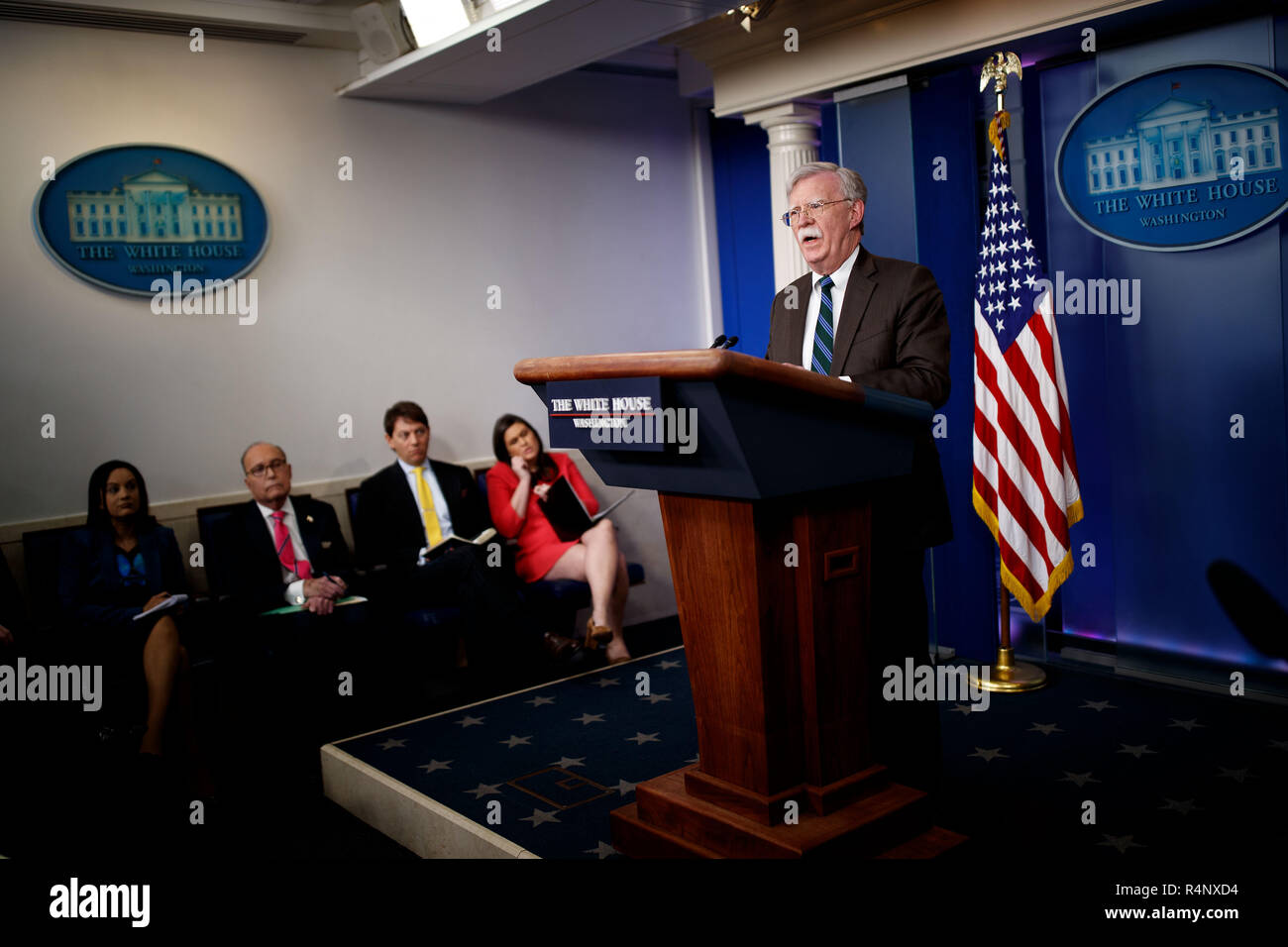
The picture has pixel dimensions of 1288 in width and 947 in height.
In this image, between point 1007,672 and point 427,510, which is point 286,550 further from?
point 1007,672

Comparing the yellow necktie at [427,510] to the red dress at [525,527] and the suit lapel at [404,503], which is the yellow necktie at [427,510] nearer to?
the suit lapel at [404,503]

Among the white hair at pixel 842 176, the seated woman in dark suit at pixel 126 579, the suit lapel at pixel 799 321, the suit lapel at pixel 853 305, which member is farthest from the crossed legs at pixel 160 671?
the white hair at pixel 842 176

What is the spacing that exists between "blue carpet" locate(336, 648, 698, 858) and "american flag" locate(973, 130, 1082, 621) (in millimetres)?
1421

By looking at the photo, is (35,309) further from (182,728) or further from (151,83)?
(182,728)

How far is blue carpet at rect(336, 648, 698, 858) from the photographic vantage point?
3273mm

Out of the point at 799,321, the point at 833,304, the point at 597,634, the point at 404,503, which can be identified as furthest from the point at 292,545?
the point at 833,304

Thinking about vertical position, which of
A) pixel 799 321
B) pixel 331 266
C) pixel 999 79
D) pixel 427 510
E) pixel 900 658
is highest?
pixel 999 79

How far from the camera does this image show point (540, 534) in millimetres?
5277

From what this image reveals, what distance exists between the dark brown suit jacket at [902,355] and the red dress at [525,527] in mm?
2773

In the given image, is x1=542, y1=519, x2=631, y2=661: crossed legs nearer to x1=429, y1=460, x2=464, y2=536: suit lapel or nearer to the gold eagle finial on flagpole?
x1=429, y1=460, x2=464, y2=536: suit lapel

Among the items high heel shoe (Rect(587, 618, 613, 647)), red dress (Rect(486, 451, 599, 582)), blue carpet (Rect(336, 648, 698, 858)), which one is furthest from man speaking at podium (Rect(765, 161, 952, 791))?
red dress (Rect(486, 451, 599, 582))

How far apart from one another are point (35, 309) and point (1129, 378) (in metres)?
4.43

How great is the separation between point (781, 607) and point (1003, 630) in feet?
8.29

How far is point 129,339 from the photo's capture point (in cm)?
485
